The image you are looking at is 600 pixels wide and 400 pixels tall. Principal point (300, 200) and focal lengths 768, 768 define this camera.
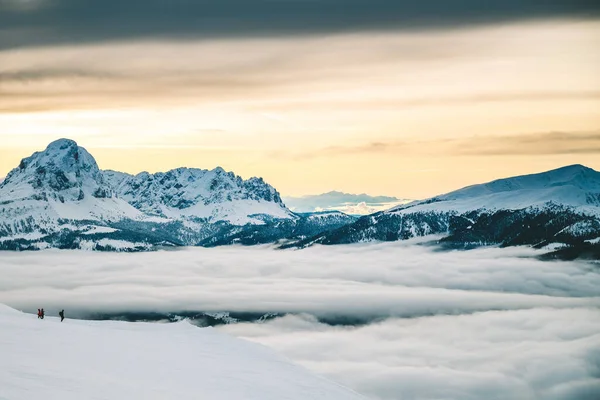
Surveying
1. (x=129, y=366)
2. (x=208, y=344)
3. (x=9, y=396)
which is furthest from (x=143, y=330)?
(x=9, y=396)

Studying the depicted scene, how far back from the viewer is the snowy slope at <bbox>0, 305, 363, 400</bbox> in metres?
58.3

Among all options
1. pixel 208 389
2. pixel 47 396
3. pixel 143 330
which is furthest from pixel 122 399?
pixel 143 330

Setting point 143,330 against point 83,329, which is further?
point 143,330

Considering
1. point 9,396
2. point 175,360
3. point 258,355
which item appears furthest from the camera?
point 258,355

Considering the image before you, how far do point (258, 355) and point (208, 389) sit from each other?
27843 millimetres

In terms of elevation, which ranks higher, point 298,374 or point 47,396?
point 47,396

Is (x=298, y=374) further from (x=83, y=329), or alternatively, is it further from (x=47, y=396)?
(x=47, y=396)

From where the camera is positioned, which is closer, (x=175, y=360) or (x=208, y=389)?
(x=208, y=389)

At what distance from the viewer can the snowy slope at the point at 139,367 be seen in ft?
191

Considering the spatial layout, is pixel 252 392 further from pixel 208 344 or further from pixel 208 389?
pixel 208 344

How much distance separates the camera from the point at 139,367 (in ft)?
243

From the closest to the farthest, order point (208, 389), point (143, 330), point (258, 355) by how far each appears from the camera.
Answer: point (208, 389)
point (258, 355)
point (143, 330)

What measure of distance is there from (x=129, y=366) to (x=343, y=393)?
26135 mm

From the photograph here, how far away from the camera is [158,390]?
213 ft
